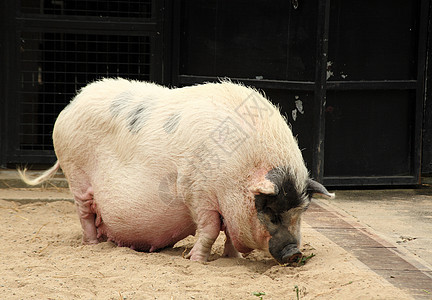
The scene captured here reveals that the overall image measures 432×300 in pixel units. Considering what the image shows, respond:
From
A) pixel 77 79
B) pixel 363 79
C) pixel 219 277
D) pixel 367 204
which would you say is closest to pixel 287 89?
pixel 363 79

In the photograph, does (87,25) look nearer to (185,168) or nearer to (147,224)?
(147,224)

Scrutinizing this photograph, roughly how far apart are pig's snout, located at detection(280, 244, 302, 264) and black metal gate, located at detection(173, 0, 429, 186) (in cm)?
305

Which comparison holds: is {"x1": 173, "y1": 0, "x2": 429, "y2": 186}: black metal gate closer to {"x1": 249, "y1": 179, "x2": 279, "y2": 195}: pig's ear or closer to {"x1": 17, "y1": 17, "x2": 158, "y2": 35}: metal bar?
{"x1": 17, "y1": 17, "x2": 158, "y2": 35}: metal bar

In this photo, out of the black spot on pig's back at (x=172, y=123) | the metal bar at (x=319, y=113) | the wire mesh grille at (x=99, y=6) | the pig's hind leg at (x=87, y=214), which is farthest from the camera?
the wire mesh grille at (x=99, y=6)

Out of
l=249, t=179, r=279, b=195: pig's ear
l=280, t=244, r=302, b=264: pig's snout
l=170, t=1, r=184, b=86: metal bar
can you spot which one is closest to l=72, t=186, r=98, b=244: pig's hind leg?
l=249, t=179, r=279, b=195: pig's ear

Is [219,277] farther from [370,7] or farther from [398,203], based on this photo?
[370,7]

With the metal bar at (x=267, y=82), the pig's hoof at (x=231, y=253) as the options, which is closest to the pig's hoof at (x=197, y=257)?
the pig's hoof at (x=231, y=253)

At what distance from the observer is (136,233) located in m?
4.75

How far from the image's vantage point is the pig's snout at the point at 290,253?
421cm

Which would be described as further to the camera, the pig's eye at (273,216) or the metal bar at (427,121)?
the metal bar at (427,121)

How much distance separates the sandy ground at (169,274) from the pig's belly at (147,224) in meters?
0.10

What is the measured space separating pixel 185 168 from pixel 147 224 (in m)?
0.57

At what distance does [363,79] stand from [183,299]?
15.1ft

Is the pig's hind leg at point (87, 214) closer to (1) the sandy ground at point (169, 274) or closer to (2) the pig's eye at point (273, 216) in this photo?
(1) the sandy ground at point (169, 274)
